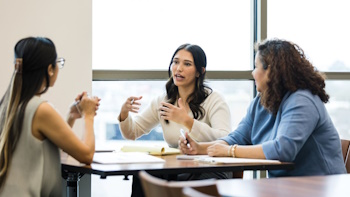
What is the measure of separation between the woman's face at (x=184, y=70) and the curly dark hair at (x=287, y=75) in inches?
32.8

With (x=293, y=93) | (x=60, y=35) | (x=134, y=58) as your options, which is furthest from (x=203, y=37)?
(x=293, y=93)

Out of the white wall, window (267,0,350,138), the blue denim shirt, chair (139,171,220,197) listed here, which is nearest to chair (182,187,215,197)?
chair (139,171,220,197)

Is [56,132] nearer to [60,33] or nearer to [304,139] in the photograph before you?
[304,139]

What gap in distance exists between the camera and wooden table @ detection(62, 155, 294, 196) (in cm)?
241

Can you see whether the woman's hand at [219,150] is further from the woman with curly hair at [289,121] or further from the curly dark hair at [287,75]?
the curly dark hair at [287,75]

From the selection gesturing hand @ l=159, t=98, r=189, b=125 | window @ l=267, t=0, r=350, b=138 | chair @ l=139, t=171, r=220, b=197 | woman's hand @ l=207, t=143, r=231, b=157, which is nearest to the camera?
chair @ l=139, t=171, r=220, b=197

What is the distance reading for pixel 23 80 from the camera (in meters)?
2.43

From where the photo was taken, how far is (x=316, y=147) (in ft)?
9.36

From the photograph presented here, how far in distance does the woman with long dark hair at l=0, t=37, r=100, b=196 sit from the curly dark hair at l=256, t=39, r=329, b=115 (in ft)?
3.48

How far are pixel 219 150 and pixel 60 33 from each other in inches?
68.8

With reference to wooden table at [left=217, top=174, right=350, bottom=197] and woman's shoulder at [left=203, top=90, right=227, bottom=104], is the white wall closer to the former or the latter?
woman's shoulder at [left=203, top=90, right=227, bottom=104]

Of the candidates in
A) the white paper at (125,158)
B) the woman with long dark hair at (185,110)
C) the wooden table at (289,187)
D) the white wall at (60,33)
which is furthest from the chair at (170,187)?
the white wall at (60,33)

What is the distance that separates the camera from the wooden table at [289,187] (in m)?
1.83

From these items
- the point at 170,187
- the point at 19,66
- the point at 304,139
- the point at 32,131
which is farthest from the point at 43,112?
the point at 304,139
